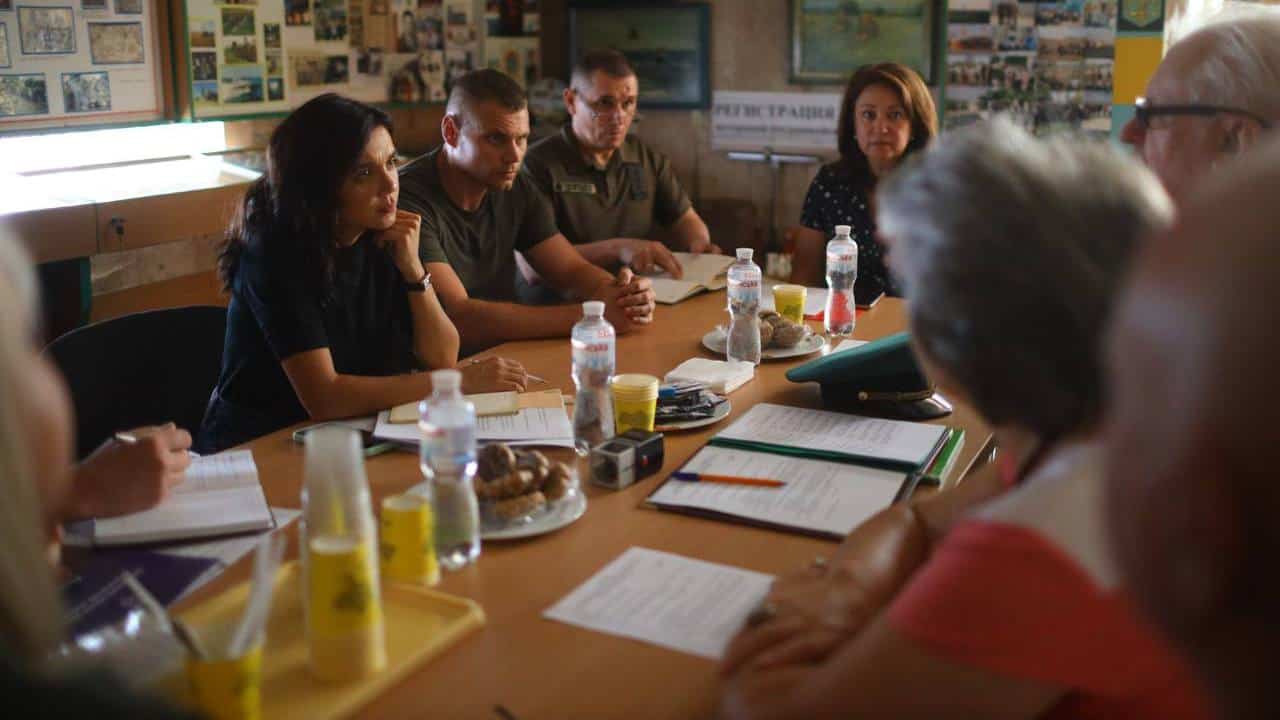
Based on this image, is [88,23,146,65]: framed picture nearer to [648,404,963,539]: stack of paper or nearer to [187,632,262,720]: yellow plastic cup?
[648,404,963,539]: stack of paper

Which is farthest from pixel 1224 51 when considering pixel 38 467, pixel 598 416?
pixel 38 467

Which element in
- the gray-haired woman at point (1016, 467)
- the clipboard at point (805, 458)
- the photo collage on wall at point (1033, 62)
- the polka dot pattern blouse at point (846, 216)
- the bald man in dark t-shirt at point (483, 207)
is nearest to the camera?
the gray-haired woman at point (1016, 467)

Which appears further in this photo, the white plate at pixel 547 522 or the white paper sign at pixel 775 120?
the white paper sign at pixel 775 120

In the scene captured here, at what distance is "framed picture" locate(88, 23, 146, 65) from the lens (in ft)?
10.5

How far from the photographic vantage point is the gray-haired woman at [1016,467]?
86 centimetres

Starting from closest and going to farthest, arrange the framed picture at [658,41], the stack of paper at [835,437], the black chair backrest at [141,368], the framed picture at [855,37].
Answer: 1. the stack of paper at [835,437]
2. the black chair backrest at [141,368]
3. the framed picture at [855,37]
4. the framed picture at [658,41]

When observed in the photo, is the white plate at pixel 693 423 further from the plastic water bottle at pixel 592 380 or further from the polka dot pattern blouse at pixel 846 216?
the polka dot pattern blouse at pixel 846 216

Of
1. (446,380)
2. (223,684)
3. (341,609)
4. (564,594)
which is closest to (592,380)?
(446,380)

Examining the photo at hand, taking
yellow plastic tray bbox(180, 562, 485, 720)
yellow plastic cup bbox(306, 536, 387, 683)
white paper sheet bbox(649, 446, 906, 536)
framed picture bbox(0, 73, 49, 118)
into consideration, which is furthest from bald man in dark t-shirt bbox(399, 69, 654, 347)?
yellow plastic cup bbox(306, 536, 387, 683)

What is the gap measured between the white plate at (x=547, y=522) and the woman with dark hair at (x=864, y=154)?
2021 millimetres

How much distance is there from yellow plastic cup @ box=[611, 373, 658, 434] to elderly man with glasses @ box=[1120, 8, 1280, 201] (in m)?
0.89

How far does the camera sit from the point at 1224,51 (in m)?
1.82

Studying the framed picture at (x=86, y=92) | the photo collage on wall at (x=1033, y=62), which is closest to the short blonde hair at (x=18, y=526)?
the framed picture at (x=86, y=92)

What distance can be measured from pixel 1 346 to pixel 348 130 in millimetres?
1560
